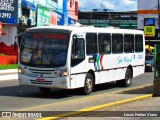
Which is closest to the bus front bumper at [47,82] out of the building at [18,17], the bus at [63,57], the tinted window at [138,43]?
the bus at [63,57]

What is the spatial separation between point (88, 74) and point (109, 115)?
5.79m

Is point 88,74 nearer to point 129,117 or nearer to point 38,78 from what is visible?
point 38,78

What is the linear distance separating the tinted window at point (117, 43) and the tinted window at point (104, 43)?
1.32 ft

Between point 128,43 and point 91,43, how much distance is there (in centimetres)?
383

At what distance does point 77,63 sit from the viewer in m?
15.9

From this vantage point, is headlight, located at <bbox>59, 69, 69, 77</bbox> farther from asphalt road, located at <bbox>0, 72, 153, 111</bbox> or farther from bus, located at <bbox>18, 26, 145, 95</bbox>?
asphalt road, located at <bbox>0, 72, 153, 111</bbox>

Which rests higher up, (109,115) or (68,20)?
(68,20)

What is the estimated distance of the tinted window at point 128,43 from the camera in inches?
794

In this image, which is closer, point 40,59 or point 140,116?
point 140,116

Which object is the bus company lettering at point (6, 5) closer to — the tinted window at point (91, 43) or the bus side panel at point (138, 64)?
the bus side panel at point (138, 64)

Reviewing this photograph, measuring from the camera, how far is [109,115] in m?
11.1

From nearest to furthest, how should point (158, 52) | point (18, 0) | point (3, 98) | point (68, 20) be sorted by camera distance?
point (3, 98) < point (158, 52) < point (18, 0) < point (68, 20)

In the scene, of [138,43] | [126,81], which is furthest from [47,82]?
[138,43]

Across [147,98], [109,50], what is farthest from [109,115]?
[109,50]
